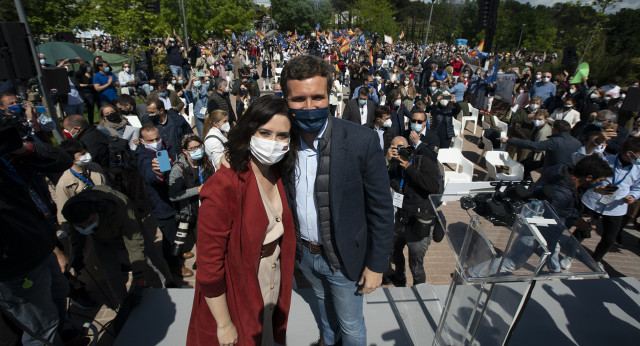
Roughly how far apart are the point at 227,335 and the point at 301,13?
62217 mm

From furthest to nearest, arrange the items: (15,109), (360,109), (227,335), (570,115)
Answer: (570,115) < (360,109) < (15,109) < (227,335)

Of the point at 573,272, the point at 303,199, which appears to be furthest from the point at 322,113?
the point at 573,272

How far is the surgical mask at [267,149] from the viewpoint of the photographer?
1733 mm

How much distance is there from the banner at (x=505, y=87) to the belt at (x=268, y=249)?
13.1m

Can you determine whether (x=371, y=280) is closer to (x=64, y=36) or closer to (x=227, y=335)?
(x=227, y=335)

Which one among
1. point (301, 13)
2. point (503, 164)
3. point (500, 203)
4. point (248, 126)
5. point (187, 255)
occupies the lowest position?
point (187, 255)

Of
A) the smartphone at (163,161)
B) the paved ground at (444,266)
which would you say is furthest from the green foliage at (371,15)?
the smartphone at (163,161)

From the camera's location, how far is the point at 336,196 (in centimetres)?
184

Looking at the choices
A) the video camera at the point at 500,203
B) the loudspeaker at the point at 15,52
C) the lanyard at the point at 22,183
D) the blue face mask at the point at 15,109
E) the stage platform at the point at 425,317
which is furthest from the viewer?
the loudspeaker at the point at 15,52

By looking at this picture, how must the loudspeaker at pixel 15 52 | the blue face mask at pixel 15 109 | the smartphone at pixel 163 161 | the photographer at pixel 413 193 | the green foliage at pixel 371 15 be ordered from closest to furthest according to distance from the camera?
the photographer at pixel 413 193 < the smartphone at pixel 163 161 < the blue face mask at pixel 15 109 < the loudspeaker at pixel 15 52 < the green foliage at pixel 371 15

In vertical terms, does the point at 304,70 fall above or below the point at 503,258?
above

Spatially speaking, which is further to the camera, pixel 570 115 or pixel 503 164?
pixel 570 115

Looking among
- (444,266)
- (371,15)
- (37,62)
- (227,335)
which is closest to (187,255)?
(227,335)

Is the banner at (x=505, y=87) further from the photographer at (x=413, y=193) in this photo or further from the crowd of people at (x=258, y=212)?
the photographer at (x=413, y=193)
